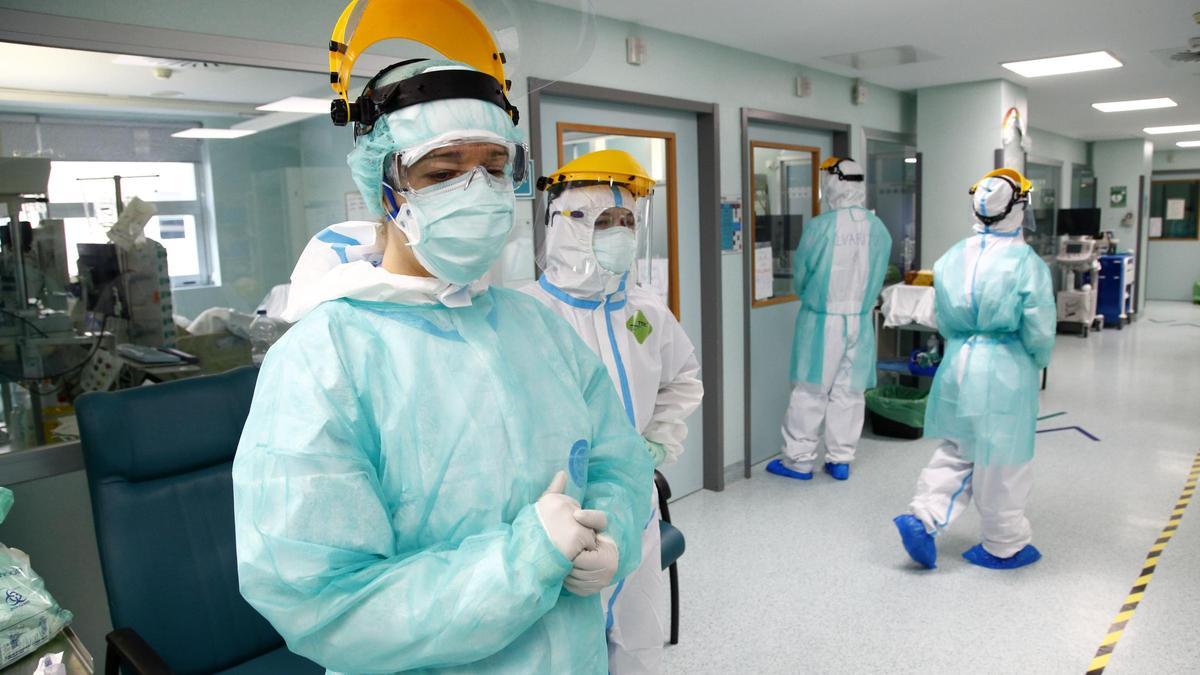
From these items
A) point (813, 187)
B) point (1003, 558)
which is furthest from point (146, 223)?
point (813, 187)

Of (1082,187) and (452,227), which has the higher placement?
(1082,187)

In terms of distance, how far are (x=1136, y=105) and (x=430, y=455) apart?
8080 millimetres

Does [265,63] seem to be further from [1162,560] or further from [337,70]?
[1162,560]

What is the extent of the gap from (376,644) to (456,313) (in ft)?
1.43

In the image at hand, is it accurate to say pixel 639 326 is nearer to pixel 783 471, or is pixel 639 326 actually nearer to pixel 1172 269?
pixel 783 471

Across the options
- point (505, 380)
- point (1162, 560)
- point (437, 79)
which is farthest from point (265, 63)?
point (1162, 560)

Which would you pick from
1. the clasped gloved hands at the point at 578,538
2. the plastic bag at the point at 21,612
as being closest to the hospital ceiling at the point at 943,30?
the clasped gloved hands at the point at 578,538

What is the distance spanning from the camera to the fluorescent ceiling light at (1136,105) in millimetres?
6723

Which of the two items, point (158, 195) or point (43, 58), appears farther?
point (158, 195)

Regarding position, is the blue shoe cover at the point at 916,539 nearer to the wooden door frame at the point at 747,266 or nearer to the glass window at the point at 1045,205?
the wooden door frame at the point at 747,266

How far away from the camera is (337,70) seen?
1094 millimetres

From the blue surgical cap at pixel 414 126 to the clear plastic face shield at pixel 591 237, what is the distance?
42.3 inches

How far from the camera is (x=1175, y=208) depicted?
38.3 ft

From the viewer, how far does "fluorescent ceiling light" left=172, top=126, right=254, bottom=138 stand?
2236 mm
